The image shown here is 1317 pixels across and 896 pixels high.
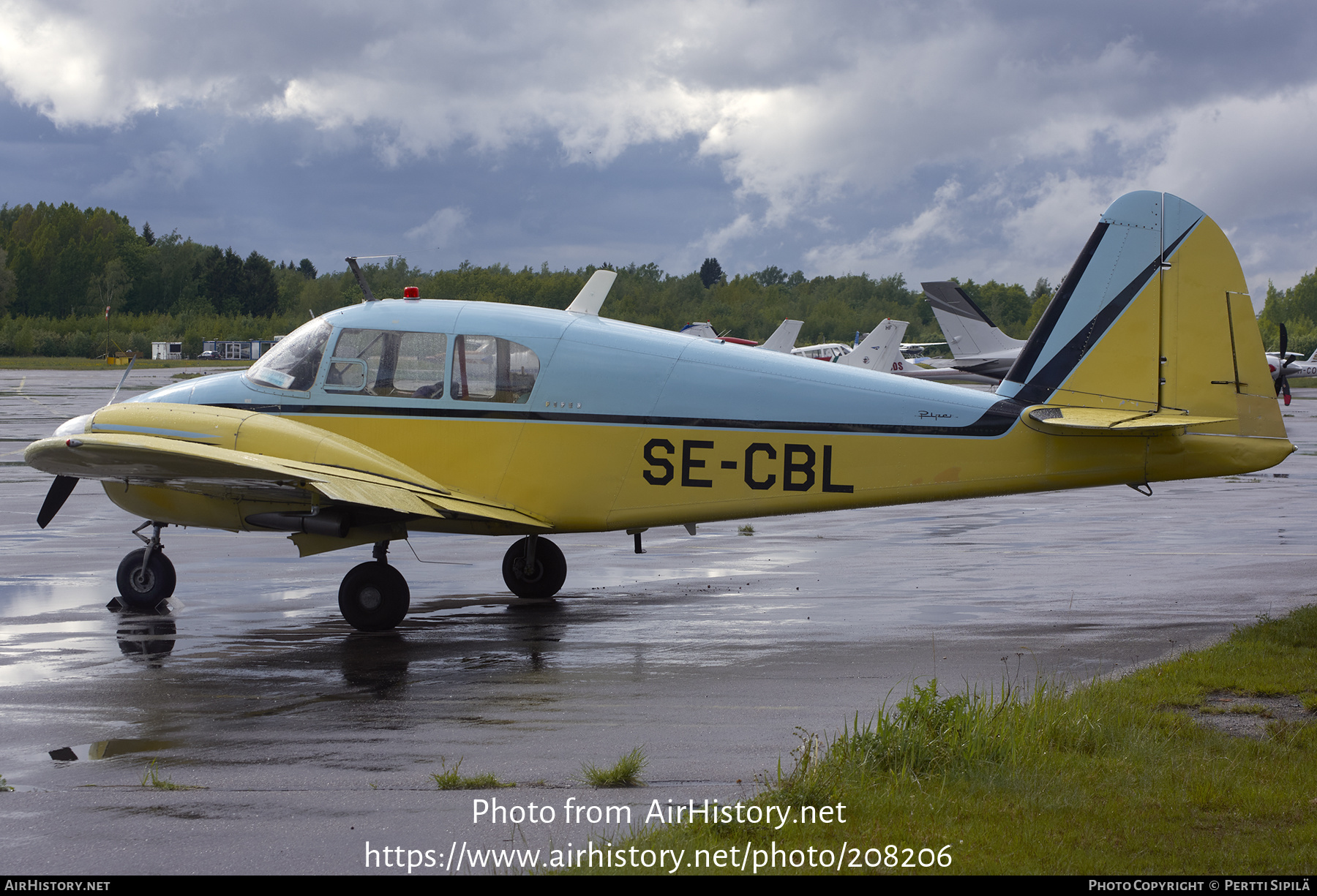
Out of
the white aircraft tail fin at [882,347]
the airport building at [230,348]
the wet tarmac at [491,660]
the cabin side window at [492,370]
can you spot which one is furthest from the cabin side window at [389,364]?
the airport building at [230,348]

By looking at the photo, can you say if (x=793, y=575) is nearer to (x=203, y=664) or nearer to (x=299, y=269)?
(x=203, y=664)

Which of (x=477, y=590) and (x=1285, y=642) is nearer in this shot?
(x=1285, y=642)

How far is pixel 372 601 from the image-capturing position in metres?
10.8

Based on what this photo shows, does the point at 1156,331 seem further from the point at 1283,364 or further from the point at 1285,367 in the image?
the point at 1285,367

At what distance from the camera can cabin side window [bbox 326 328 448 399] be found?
36.2ft

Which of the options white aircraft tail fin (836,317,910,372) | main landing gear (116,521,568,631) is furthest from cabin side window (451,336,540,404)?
white aircraft tail fin (836,317,910,372)

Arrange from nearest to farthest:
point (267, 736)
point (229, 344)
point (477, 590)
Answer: point (267, 736) → point (477, 590) → point (229, 344)

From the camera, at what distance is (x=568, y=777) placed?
6188 mm

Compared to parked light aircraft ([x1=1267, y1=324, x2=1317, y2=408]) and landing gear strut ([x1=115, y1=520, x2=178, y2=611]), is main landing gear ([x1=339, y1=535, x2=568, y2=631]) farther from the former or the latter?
parked light aircraft ([x1=1267, y1=324, x2=1317, y2=408])

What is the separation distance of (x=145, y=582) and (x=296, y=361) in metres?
2.72

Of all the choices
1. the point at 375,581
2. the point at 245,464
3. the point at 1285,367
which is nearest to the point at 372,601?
the point at 375,581

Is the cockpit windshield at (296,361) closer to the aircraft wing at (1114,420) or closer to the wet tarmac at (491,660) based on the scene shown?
the wet tarmac at (491,660)

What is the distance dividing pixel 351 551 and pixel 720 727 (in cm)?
1010
